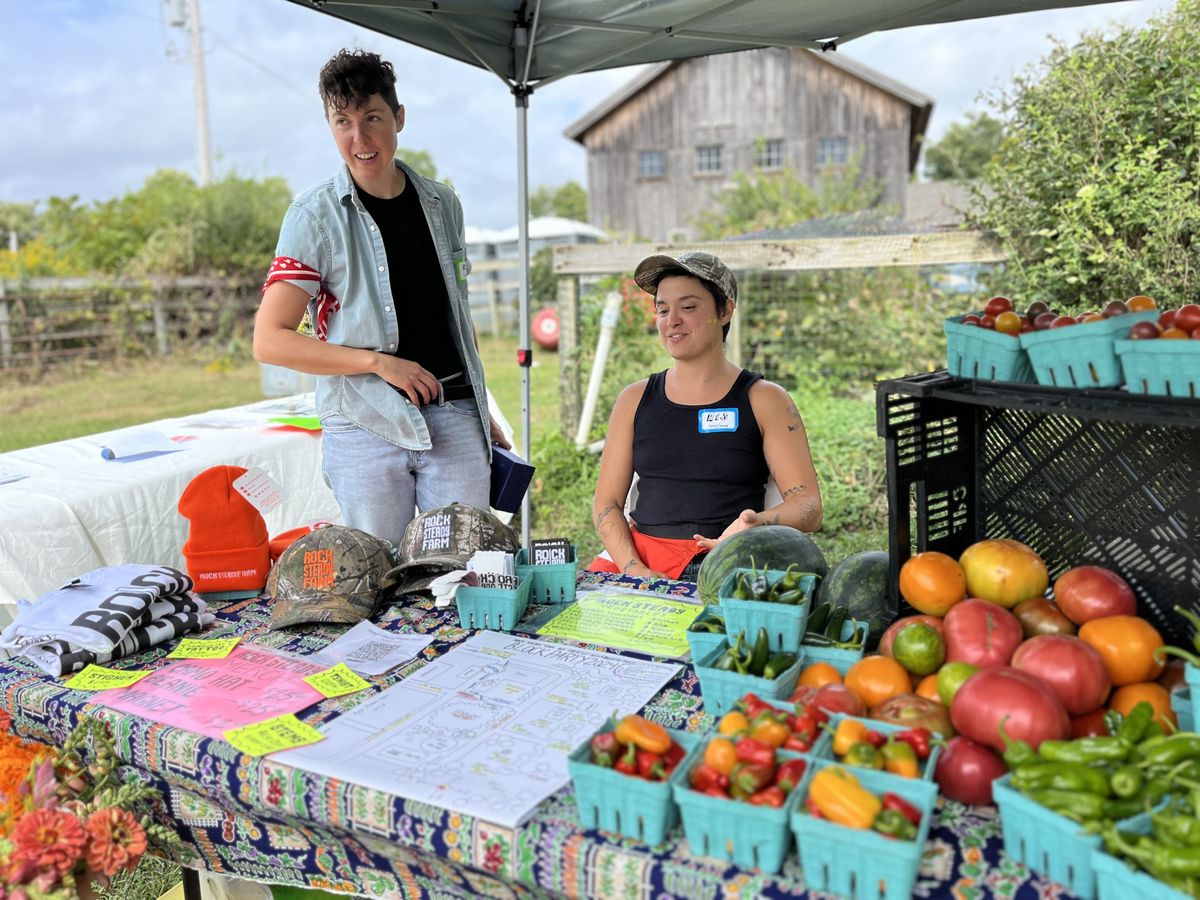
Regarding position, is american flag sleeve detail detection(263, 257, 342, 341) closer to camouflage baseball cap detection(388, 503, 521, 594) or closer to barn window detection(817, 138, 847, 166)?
camouflage baseball cap detection(388, 503, 521, 594)

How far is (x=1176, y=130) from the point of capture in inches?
205

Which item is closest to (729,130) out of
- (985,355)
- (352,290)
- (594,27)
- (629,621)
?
(594,27)

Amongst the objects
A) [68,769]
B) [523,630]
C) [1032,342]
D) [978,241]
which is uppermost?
[978,241]

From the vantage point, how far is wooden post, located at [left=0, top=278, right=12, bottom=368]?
1265 cm

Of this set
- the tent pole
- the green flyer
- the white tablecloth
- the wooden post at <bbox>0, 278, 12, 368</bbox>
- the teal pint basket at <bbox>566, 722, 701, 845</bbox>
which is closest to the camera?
the teal pint basket at <bbox>566, 722, 701, 845</bbox>

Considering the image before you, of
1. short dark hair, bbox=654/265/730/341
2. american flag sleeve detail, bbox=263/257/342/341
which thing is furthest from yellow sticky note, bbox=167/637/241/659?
short dark hair, bbox=654/265/730/341

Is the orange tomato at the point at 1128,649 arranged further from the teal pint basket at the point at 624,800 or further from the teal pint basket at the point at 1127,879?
the teal pint basket at the point at 624,800

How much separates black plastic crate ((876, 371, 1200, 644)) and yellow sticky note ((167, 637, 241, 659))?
1527 millimetres

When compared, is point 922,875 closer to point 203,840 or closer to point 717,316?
point 203,840

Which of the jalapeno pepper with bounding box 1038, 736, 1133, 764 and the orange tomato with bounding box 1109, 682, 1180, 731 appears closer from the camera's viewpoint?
the jalapeno pepper with bounding box 1038, 736, 1133, 764

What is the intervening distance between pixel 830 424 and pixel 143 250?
46.1 feet

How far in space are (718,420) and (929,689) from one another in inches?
63.4

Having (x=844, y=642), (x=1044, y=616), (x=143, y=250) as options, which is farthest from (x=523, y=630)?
(x=143, y=250)

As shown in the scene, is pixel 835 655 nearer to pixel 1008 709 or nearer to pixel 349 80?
pixel 1008 709
